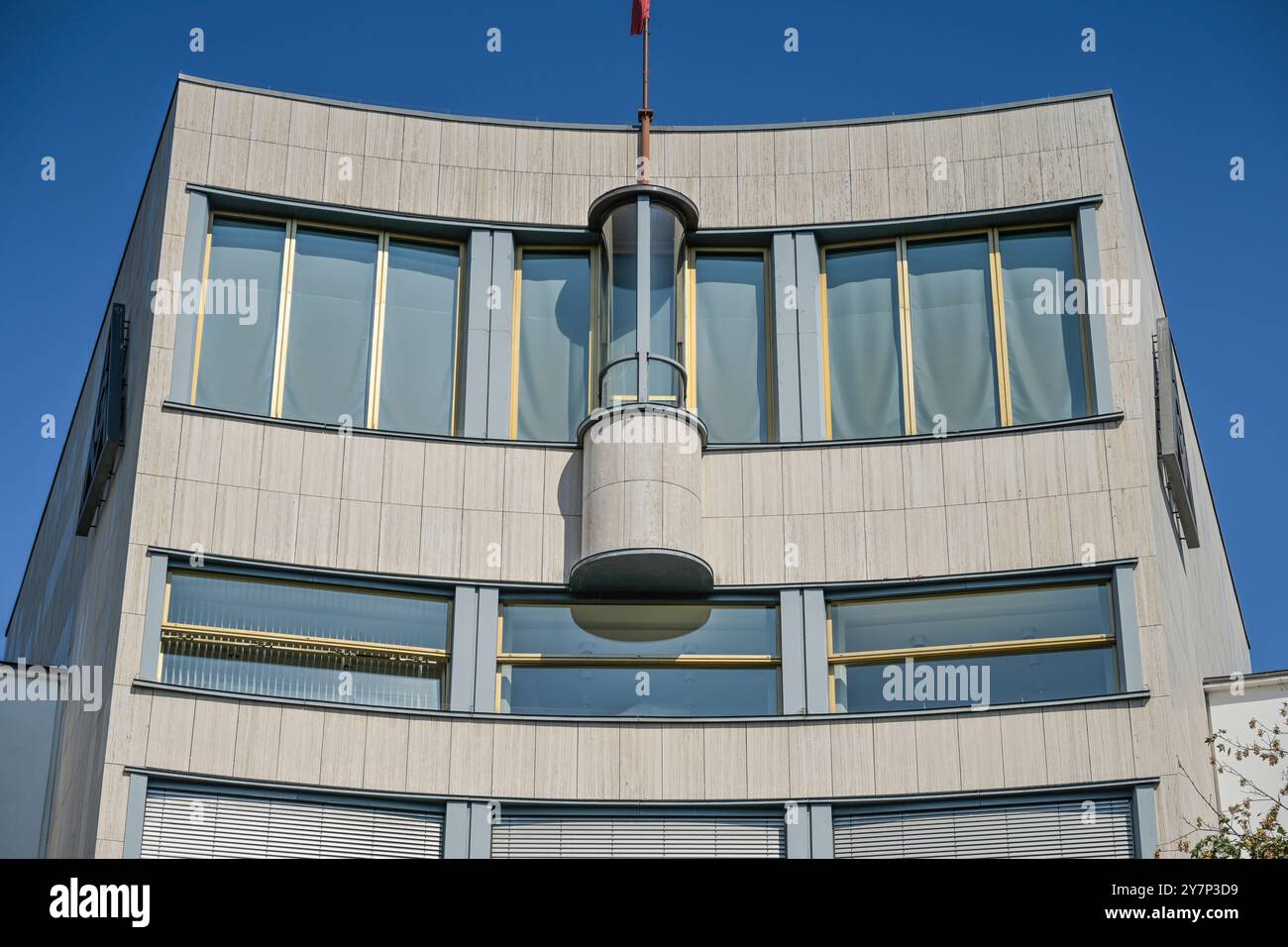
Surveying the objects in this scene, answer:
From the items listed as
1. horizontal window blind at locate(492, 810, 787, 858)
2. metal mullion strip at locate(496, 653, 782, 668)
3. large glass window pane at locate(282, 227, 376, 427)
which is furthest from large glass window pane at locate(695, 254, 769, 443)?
horizontal window blind at locate(492, 810, 787, 858)

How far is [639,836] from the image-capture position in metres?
20.4

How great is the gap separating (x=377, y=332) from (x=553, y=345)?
214 cm

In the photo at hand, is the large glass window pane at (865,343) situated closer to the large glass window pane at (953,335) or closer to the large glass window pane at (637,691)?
the large glass window pane at (953,335)

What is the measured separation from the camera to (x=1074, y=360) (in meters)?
22.4

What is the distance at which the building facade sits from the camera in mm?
20266

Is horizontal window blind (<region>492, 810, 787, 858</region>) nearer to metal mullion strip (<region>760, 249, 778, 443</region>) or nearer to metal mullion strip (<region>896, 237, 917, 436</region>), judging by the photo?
metal mullion strip (<region>760, 249, 778, 443</region>)

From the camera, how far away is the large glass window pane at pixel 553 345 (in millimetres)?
22672

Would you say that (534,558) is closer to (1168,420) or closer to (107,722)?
(107,722)

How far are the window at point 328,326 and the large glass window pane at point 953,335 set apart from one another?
568 centimetres

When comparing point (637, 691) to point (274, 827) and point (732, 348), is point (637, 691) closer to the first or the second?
point (274, 827)

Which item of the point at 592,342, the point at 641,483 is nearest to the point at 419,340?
the point at 592,342

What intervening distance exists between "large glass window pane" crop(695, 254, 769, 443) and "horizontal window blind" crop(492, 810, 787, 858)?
15.6 feet

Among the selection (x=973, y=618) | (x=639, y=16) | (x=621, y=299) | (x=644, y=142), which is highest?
(x=639, y=16)

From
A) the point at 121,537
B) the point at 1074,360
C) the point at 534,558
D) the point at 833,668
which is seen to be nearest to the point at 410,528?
the point at 534,558
